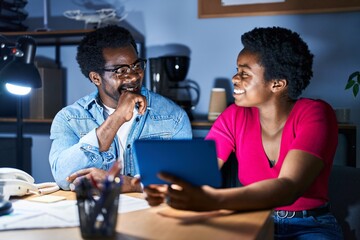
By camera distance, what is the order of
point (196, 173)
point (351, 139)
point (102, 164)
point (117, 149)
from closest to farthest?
point (196, 173), point (102, 164), point (117, 149), point (351, 139)

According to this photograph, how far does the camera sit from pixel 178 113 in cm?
184

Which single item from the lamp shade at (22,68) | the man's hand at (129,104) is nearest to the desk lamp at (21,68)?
the lamp shade at (22,68)

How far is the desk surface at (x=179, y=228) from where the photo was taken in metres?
0.89

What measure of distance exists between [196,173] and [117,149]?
2.67 ft

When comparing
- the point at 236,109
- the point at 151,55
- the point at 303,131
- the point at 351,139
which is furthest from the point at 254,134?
the point at 151,55

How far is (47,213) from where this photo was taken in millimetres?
1070

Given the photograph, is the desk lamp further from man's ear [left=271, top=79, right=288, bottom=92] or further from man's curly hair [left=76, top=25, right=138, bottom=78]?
man's ear [left=271, top=79, right=288, bottom=92]

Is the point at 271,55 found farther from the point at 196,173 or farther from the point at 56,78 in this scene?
the point at 56,78

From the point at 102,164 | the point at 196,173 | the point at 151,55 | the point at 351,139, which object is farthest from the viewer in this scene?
the point at 151,55

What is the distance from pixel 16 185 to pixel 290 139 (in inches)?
35.4

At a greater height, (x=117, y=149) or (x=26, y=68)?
(x=26, y=68)

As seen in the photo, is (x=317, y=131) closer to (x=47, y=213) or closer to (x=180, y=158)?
(x=180, y=158)

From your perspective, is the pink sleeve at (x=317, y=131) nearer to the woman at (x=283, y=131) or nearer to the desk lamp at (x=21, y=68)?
the woman at (x=283, y=131)

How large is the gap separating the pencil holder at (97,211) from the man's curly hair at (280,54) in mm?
847
